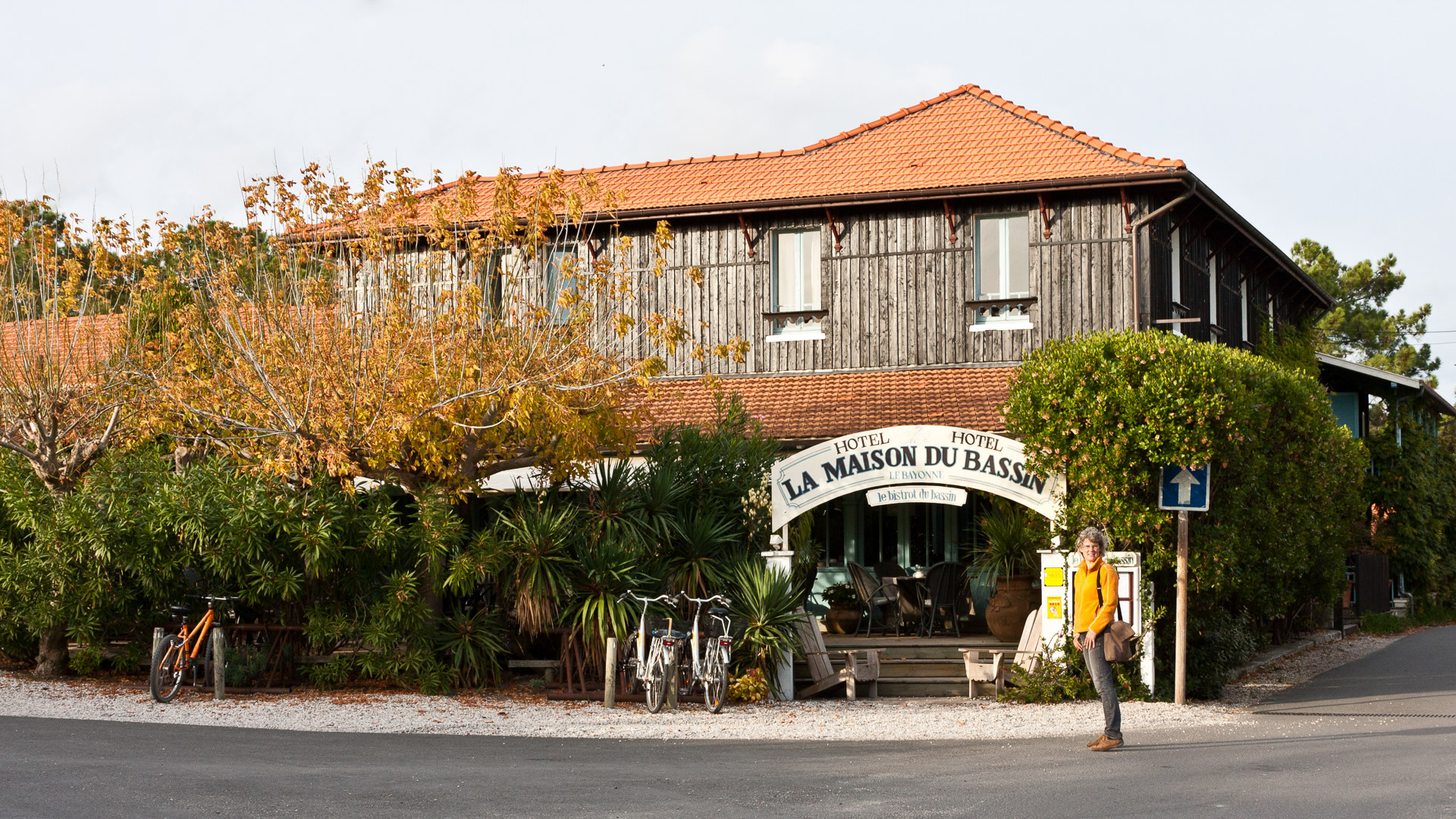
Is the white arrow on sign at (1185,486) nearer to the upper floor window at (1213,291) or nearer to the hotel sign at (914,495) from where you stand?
the hotel sign at (914,495)

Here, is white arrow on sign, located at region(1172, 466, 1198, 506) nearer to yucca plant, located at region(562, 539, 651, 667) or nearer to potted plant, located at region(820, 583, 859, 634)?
yucca plant, located at region(562, 539, 651, 667)

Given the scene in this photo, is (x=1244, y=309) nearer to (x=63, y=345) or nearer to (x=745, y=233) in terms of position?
(x=745, y=233)

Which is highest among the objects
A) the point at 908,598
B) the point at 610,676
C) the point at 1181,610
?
the point at 1181,610

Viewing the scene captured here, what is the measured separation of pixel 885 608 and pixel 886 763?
8186 millimetres

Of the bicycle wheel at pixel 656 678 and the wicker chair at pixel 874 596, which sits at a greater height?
the wicker chair at pixel 874 596

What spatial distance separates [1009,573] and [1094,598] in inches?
178

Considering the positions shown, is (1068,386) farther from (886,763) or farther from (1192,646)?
(886,763)

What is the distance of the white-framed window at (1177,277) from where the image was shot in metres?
19.4

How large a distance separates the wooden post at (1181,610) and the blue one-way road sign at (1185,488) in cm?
16

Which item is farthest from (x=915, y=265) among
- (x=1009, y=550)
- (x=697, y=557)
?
(x=697, y=557)

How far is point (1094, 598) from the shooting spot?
32.1 ft

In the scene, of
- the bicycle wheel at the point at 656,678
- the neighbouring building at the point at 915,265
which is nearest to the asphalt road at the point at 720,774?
the bicycle wheel at the point at 656,678

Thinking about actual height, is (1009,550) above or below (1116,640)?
above

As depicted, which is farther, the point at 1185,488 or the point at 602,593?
the point at 602,593
